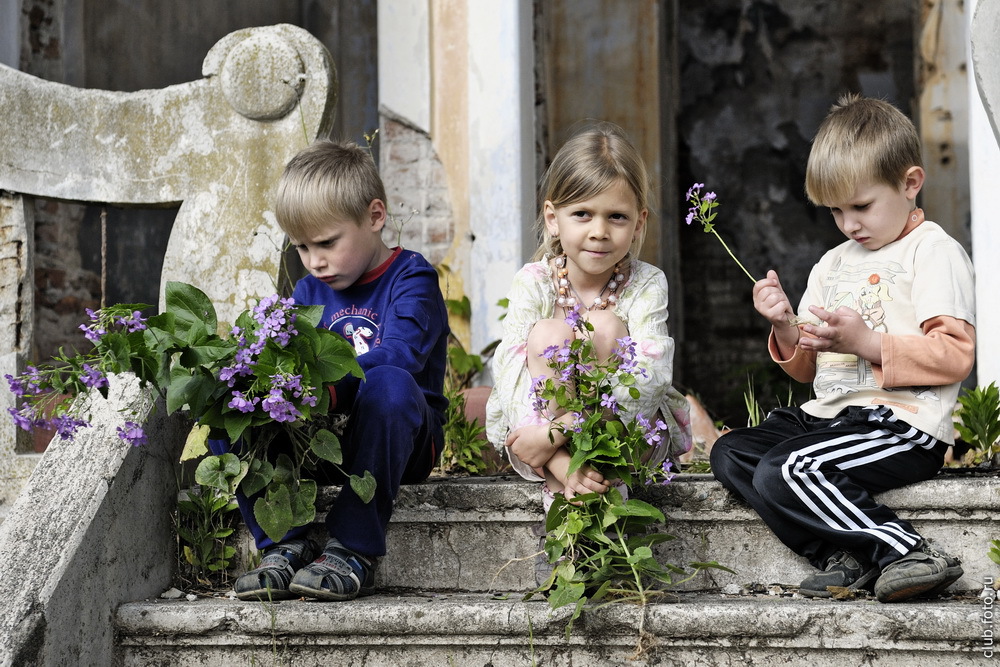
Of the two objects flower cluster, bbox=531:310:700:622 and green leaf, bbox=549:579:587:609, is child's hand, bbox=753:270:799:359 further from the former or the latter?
green leaf, bbox=549:579:587:609

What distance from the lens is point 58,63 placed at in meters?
5.18

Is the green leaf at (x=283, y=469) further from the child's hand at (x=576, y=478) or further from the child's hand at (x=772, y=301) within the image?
the child's hand at (x=772, y=301)

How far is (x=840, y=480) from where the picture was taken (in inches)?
81.7

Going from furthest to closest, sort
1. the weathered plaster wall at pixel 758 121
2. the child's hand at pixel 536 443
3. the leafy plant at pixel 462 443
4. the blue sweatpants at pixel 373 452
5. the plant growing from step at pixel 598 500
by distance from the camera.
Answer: the weathered plaster wall at pixel 758 121 < the leafy plant at pixel 462 443 < the blue sweatpants at pixel 373 452 < the child's hand at pixel 536 443 < the plant growing from step at pixel 598 500

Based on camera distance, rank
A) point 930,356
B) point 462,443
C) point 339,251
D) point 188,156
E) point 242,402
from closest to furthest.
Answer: point 242,402
point 930,356
point 339,251
point 188,156
point 462,443

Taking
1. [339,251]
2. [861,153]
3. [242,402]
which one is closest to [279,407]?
[242,402]

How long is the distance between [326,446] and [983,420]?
181 centimetres

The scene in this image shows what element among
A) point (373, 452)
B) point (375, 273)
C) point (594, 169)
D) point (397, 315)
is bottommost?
point (373, 452)

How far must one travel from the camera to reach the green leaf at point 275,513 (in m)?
2.03

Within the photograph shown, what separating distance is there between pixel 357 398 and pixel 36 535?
696 mm

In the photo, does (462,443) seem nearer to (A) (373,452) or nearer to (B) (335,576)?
(A) (373,452)

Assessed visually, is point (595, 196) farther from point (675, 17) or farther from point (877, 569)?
point (675, 17)

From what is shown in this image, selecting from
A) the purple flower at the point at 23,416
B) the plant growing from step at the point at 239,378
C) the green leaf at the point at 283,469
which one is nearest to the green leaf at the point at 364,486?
the plant growing from step at the point at 239,378

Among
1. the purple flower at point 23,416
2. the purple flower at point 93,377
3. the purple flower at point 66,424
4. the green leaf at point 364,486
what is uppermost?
the purple flower at point 93,377
